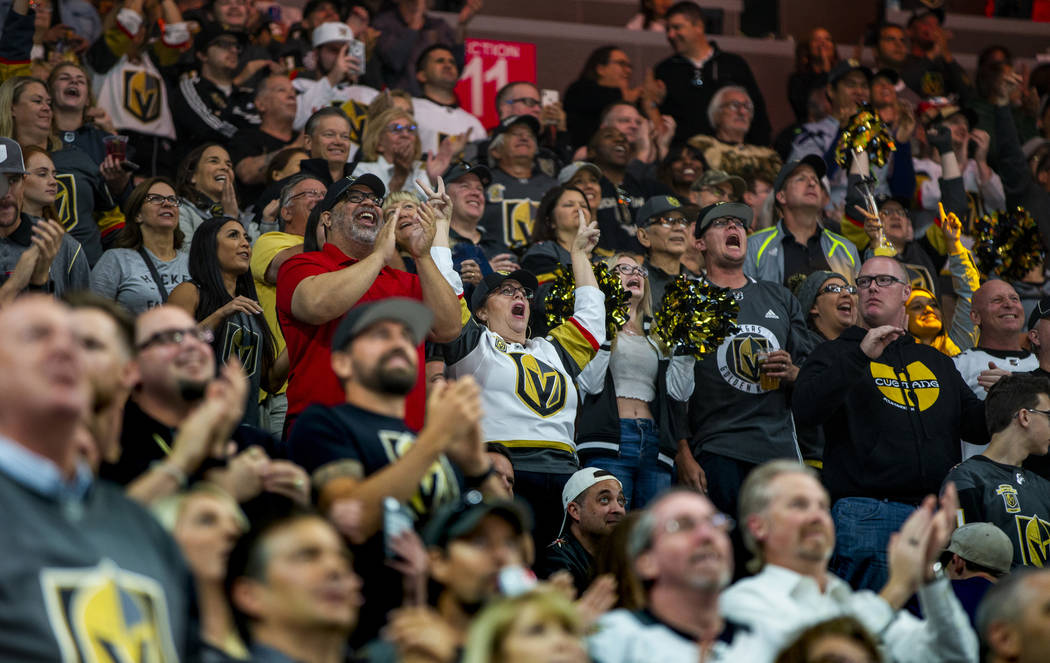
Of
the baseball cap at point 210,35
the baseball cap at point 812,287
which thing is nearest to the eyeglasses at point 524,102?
the baseball cap at point 210,35

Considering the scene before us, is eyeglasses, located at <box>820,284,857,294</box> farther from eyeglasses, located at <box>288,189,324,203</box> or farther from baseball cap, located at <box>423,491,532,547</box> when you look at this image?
baseball cap, located at <box>423,491,532,547</box>

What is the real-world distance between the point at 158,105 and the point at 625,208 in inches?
117

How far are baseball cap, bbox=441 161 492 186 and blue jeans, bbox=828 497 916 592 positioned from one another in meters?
3.08

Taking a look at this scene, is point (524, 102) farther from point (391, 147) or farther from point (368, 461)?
point (368, 461)

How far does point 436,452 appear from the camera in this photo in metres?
4.05

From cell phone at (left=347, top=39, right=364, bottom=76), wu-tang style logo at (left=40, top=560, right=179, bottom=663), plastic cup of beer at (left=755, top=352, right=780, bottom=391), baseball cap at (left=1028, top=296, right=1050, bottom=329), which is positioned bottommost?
wu-tang style logo at (left=40, top=560, right=179, bottom=663)

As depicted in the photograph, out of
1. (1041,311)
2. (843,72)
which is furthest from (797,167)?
(843,72)

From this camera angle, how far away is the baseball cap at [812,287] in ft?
25.2

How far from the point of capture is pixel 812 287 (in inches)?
304

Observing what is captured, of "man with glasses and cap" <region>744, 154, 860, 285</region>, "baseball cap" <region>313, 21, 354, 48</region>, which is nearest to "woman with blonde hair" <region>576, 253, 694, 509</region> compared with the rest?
"man with glasses and cap" <region>744, 154, 860, 285</region>

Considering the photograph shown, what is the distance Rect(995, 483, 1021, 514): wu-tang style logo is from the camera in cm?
649

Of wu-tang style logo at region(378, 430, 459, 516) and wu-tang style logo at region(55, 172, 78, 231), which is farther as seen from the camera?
wu-tang style logo at region(55, 172, 78, 231)

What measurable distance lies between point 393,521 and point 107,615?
952 millimetres

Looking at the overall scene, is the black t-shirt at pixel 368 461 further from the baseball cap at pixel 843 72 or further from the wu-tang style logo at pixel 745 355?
the baseball cap at pixel 843 72
